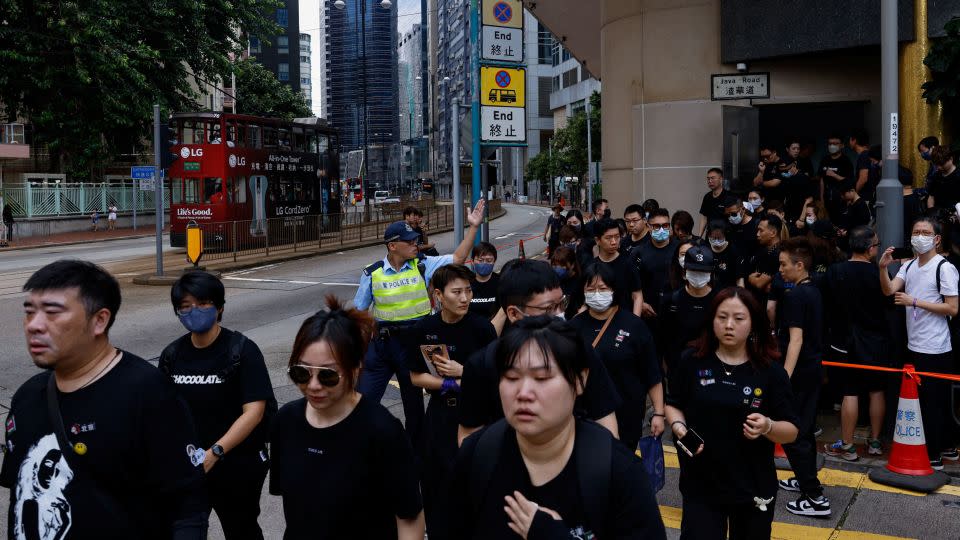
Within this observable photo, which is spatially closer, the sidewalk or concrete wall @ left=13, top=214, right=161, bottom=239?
the sidewalk

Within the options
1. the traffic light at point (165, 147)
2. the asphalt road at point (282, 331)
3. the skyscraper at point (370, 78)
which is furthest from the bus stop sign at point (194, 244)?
the skyscraper at point (370, 78)

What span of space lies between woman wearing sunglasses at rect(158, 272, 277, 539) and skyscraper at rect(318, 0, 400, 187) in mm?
158659

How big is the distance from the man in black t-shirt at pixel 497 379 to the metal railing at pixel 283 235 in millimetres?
21074

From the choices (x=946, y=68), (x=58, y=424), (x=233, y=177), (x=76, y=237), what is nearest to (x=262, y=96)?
(x=76, y=237)

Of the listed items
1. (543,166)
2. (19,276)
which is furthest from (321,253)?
(543,166)

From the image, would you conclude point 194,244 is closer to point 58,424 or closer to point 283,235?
point 283,235

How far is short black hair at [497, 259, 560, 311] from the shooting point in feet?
13.9

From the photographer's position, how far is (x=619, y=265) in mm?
7992

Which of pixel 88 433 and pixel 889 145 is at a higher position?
pixel 889 145

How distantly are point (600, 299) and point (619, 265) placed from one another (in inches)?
112

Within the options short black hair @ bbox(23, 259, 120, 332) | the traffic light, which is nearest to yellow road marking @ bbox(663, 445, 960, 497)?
short black hair @ bbox(23, 259, 120, 332)

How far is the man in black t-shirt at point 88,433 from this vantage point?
2783mm

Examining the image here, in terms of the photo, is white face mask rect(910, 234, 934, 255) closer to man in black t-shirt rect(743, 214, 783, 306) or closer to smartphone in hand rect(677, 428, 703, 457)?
man in black t-shirt rect(743, 214, 783, 306)

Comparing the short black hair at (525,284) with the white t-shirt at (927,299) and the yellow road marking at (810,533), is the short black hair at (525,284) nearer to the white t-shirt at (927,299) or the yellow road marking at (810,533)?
the yellow road marking at (810,533)
